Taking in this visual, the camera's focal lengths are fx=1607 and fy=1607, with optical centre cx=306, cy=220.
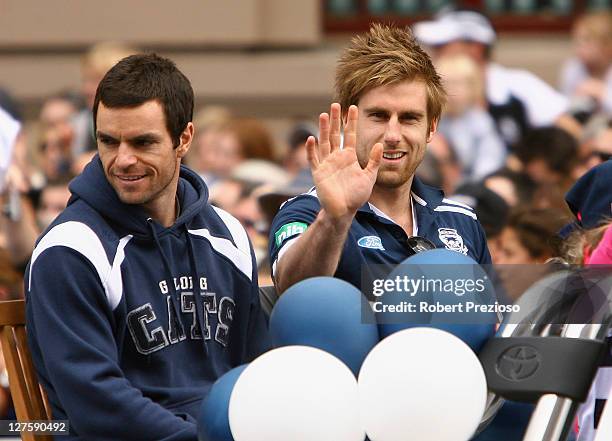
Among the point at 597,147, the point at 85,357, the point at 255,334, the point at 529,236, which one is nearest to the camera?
the point at 85,357

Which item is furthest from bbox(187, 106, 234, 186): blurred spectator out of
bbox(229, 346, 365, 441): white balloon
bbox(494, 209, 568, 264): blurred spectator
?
bbox(229, 346, 365, 441): white balloon

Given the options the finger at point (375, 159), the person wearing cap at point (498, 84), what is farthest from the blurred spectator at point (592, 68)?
the finger at point (375, 159)

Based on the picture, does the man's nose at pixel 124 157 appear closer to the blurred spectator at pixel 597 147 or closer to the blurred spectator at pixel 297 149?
the blurred spectator at pixel 597 147

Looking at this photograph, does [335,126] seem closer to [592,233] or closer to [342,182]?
[342,182]

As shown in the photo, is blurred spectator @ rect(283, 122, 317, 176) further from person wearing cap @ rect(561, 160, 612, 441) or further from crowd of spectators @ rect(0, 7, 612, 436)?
person wearing cap @ rect(561, 160, 612, 441)

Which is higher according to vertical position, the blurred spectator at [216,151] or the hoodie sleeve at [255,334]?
the hoodie sleeve at [255,334]

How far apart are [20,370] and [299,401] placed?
1.21m

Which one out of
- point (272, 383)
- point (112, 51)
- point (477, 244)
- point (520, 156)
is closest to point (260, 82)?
point (112, 51)

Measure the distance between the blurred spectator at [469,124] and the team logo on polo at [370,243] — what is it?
5.29 metres

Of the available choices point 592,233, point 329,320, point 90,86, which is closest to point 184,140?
point 329,320

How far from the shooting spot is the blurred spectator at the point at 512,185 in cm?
868

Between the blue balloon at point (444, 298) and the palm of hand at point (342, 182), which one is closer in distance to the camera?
the blue balloon at point (444, 298)

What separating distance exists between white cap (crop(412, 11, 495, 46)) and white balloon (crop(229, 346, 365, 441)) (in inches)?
267

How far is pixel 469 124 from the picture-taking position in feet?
34.4
